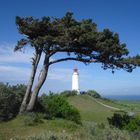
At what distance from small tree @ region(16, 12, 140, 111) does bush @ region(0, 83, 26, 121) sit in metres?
0.72

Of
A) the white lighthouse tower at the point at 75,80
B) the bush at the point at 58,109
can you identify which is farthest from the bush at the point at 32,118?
the white lighthouse tower at the point at 75,80

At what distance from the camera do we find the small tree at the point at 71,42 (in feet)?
74.0

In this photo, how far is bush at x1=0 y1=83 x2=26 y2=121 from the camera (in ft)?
68.9

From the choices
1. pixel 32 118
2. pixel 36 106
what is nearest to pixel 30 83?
pixel 36 106

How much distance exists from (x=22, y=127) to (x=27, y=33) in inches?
267

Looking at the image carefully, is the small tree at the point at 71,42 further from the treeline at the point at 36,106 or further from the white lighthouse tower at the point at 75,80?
the white lighthouse tower at the point at 75,80

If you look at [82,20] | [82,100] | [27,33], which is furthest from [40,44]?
[82,100]

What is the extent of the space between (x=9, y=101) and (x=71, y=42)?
5067 mm

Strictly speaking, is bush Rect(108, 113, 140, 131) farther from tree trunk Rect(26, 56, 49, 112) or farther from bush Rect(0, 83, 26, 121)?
bush Rect(0, 83, 26, 121)

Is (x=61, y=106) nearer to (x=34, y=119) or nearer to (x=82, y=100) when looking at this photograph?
(x=34, y=119)

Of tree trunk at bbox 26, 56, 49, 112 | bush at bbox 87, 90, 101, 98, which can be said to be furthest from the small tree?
bush at bbox 87, 90, 101, 98

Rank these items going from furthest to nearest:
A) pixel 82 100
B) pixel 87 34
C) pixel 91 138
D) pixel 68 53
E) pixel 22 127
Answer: pixel 82 100 < pixel 68 53 < pixel 87 34 < pixel 22 127 < pixel 91 138

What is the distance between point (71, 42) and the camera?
22641mm

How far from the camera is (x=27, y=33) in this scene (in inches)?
933
